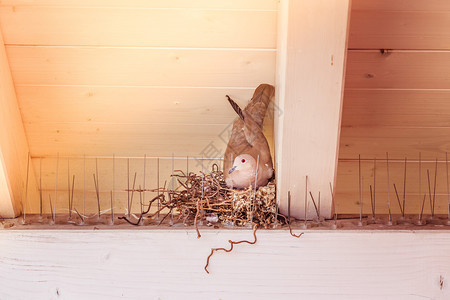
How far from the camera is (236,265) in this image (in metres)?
1.35

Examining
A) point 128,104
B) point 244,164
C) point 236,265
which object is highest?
point 128,104

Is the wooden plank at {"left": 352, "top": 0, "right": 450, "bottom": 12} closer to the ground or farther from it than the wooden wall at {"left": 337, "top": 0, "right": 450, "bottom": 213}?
farther from it

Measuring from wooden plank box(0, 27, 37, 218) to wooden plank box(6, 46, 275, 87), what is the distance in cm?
7

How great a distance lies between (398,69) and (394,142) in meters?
0.32

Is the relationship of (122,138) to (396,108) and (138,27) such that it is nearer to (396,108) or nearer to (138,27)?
(138,27)

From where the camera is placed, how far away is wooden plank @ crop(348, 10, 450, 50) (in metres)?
1.43

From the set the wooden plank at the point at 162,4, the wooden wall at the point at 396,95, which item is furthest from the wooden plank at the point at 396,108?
the wooden plank at the point at 162,4

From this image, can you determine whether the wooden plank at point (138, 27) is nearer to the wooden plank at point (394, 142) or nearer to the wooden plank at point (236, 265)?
the wooden plank at point (394, 142)

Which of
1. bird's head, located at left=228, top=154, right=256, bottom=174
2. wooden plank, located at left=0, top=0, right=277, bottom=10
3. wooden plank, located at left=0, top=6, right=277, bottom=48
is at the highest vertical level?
wooden plank, located at left=0, top=0, right=277, bottom=10

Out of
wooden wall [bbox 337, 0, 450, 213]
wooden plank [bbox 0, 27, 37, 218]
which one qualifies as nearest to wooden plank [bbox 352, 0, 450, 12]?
wooden wall [bbox 337, 0, 450, 213]

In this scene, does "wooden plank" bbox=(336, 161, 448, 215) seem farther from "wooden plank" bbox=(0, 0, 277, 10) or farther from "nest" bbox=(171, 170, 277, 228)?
"wooden plank" bbox=(0, 0, 277, 10)

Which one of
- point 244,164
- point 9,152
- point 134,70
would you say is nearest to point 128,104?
point 134,70

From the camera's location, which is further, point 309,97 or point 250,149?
point 250,149

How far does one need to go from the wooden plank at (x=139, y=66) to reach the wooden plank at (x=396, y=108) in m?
0.30
